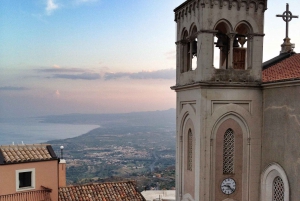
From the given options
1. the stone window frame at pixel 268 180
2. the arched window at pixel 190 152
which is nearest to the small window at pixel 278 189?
the stone window frame at pixel 268 180

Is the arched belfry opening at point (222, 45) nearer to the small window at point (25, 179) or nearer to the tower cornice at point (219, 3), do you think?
the tower cornice at point (219, 3)

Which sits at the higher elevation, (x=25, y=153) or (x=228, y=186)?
(x=25, y=153)

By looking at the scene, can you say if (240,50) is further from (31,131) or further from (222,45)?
(31,131)

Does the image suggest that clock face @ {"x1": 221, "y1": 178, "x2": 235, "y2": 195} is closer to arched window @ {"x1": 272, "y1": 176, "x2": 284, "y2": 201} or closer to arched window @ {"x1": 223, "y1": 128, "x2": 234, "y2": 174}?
arched window @ {"x1": 223, "y1": 128, "x2": 234, "y2": 174}

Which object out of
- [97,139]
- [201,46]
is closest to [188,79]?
[201,46]

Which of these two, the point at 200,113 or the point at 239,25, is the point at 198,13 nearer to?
the point at 239,25

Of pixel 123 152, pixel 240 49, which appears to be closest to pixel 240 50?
pixel 240 49

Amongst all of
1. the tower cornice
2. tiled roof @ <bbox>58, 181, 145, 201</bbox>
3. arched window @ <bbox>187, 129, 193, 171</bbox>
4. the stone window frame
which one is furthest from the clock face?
the tower cornice
